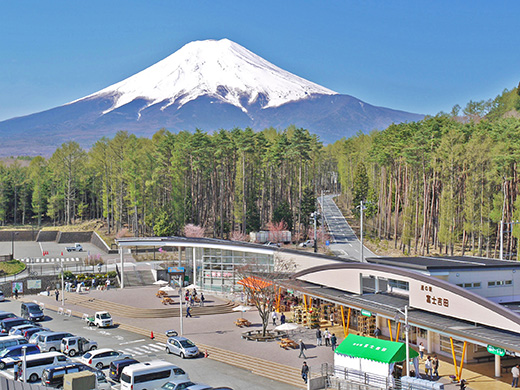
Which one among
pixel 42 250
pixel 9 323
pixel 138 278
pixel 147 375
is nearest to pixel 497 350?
pixel 147 375

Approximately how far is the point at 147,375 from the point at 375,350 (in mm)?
10813

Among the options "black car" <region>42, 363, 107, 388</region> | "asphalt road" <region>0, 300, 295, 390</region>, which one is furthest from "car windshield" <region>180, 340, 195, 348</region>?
"black car" <region>42, 363, 107, 388</region>

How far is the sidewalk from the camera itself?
27.4m

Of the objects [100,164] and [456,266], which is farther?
[100,164]

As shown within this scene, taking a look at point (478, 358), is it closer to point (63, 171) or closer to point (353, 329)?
point (353, 329)

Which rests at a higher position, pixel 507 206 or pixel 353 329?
pixel 507 206

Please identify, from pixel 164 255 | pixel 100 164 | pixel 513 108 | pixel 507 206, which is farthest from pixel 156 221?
pixel 513 108

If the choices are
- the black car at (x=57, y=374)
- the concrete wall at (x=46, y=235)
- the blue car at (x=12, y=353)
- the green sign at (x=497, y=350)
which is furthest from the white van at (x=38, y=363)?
the concrete wall at (x=46, y=235)

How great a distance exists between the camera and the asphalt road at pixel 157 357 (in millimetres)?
28078

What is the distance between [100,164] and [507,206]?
65176 millimetres

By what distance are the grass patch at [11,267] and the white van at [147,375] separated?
4327 cm

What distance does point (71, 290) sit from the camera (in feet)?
181

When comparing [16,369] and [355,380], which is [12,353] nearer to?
[16,369]

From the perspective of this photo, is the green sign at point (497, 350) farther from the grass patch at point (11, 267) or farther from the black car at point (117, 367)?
the grass patch at point (11, 267)
